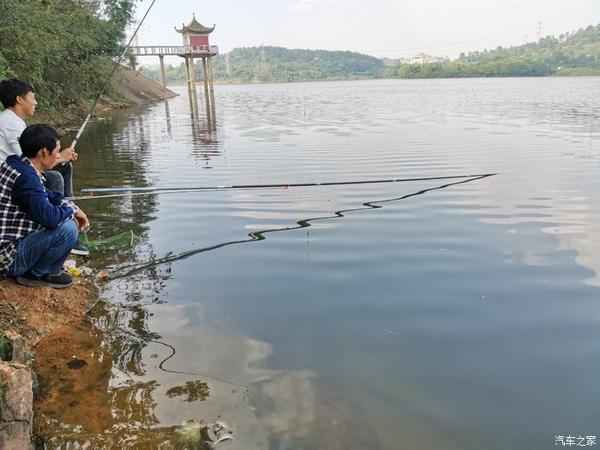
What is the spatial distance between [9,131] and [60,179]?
103cm

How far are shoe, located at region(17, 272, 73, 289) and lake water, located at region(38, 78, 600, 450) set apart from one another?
1.37 ft

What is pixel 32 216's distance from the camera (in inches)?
161

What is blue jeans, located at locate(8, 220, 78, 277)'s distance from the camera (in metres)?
4.23

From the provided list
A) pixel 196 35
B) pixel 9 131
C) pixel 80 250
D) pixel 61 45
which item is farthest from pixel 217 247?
pixel 196 35

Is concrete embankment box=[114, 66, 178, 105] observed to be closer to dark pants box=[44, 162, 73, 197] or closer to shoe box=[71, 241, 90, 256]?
dark pants box=[44, 162, 73, 197]

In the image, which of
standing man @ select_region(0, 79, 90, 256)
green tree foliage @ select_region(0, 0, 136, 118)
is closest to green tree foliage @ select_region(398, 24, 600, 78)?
green tree foliage @ select_region(0, 0, 136, 118)

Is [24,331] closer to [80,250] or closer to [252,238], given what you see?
[80,250]

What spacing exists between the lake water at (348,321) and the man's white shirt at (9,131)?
5.14ft

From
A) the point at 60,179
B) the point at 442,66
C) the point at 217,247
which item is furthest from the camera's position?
the point at 442,66

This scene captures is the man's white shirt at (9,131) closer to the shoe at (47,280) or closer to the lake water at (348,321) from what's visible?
the shoe at (47,280)

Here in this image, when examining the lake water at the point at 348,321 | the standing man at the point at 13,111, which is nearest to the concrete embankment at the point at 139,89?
the lake water at the point at 348,321

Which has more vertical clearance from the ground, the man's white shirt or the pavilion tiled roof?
the pavilion tiled roof

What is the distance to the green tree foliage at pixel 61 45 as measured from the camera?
55.0ft

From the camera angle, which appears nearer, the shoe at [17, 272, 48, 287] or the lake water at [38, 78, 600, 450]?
the lake water at [38, 78, 600, 450]
